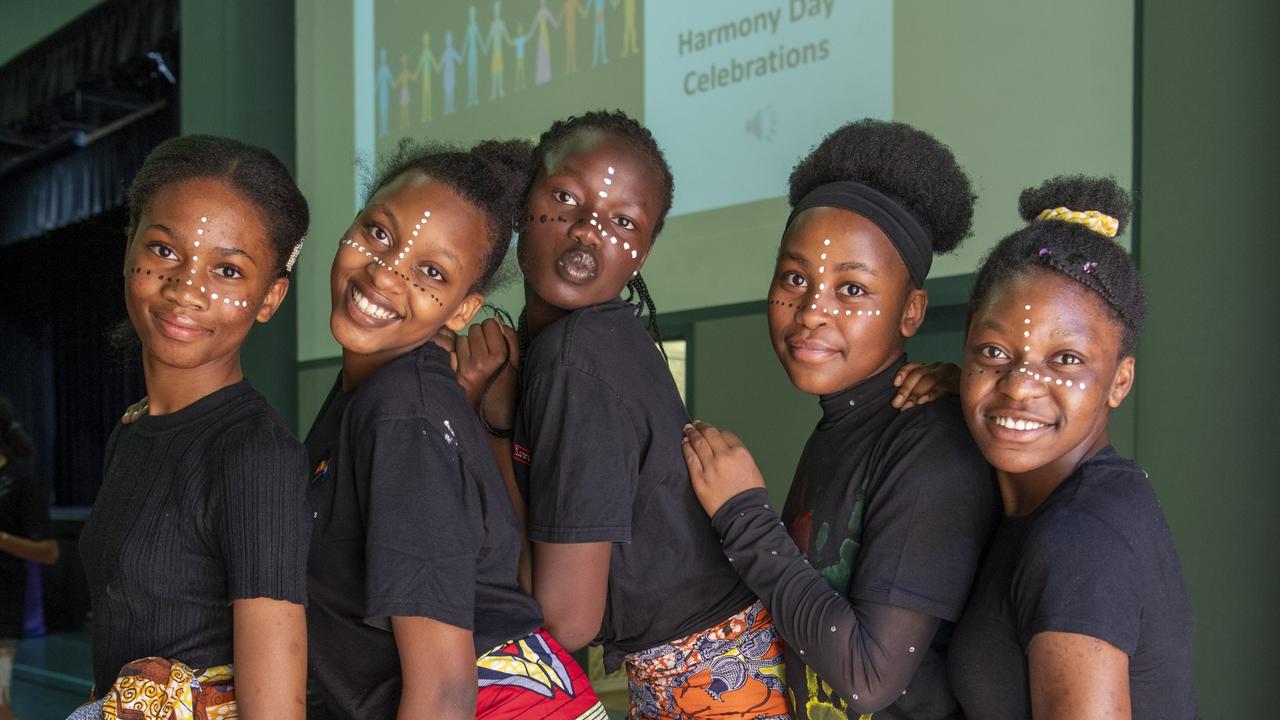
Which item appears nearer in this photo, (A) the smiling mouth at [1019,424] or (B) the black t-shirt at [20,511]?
(A) the smiling mouth at [1019,424]

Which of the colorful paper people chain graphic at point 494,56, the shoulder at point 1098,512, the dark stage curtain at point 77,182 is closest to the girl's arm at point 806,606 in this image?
the shoulder at point 1098,512

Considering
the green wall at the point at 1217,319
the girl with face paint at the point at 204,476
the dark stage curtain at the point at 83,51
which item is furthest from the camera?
the dark stage curtain at the point at 83,51

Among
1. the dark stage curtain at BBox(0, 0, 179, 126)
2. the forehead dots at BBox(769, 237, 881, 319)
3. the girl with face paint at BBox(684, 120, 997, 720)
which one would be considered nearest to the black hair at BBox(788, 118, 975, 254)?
the girl with face paint at BBox(684, 120, 997, 720)

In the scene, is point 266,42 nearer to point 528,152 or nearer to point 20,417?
point 528,152

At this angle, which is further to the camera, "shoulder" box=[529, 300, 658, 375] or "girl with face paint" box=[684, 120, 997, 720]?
"shoulder" box=[529, 300, 658, 375]

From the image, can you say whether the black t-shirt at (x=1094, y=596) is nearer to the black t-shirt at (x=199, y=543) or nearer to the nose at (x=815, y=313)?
the nose at (x=815, y=313)

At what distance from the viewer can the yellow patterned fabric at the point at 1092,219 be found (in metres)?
1.46

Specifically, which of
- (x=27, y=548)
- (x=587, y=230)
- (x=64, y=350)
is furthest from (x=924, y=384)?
(x=64, y=350)

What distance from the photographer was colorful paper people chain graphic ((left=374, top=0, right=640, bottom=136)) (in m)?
3.89

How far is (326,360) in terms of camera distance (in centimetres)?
510

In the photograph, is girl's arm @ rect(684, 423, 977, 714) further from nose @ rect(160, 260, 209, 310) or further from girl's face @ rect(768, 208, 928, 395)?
nose @ rect(160, 260, 209, 310)

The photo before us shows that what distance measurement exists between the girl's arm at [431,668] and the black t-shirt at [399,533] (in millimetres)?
20

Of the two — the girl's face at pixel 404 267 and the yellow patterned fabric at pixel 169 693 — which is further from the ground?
the girl's face at pixel 404 267

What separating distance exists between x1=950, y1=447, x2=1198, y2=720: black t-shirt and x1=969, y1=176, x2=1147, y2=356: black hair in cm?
20
